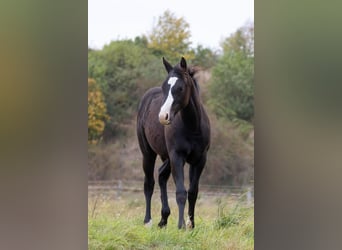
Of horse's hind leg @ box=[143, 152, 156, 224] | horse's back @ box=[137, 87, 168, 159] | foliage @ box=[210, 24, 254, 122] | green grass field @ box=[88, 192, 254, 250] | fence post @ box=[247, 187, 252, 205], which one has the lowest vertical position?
green grass field @ box=[88, 192, 254, 250]

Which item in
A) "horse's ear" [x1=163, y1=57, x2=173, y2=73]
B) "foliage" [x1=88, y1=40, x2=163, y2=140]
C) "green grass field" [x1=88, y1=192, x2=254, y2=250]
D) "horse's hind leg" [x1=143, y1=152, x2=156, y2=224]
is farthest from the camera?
"foliage" [x1=88, y1=40, x2=163, y2=140]

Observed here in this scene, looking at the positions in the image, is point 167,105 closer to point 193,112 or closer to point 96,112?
point 193,112

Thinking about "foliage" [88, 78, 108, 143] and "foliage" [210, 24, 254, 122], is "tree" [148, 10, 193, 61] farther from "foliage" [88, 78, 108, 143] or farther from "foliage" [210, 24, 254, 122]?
"foliage" [88, 78, 108, 143]

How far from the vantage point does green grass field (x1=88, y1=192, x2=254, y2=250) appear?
120 inches

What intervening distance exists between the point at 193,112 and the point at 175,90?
0.17 m

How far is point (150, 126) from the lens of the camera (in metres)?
3.26

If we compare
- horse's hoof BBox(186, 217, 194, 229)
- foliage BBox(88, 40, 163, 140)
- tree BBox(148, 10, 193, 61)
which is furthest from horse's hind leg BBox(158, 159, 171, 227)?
tree BBox(148, 10, 193, 61)

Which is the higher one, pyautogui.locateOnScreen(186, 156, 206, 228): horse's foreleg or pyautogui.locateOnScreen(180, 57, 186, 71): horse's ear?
pyautogui.locateOnScreen(180, 57, 186, 71): horse's ear

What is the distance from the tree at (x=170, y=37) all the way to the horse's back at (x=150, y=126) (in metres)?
0.28

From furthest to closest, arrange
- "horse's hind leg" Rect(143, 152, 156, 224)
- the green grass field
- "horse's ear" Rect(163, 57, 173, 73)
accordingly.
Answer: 1. "horse's hind leg" Rect(143, 152, 156, 224)
2. "horse's ear" Rect(163, 57, 173, 73)
3. the green grass field

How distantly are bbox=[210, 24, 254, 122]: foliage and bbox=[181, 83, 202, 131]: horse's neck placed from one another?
118 millimetres
